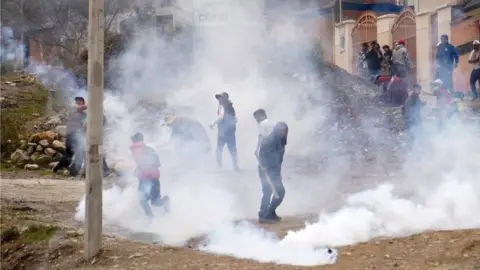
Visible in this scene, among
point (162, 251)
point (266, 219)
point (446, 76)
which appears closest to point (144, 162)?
point (266, 219)

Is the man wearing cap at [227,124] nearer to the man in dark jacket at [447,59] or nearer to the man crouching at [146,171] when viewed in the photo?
the man crouching at [146,171]

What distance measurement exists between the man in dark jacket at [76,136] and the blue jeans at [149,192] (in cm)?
364

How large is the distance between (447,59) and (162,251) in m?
11.3

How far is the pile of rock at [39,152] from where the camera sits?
11.9m

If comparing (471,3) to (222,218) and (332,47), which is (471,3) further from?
(222,218)

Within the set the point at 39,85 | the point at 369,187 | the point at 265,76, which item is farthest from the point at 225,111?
the point at 39,85

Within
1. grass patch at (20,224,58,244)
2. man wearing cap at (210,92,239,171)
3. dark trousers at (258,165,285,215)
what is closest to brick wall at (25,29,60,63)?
man wearing cap at (210,92,239,171)

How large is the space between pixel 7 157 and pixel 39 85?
25.0 ft

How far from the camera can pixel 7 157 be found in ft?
40.1

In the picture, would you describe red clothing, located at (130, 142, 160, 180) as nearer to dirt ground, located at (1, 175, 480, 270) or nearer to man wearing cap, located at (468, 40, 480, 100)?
dirt ground, located at (1, 175, 480, 270)

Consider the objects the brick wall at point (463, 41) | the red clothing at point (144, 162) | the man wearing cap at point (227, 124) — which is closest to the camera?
the red clothing at point (144, 162)

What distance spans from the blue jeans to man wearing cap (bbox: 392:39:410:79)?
412 inches

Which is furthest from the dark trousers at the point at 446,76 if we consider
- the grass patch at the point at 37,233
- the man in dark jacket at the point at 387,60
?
the grass patch at the point at 37,233

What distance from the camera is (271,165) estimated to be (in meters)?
7.25
